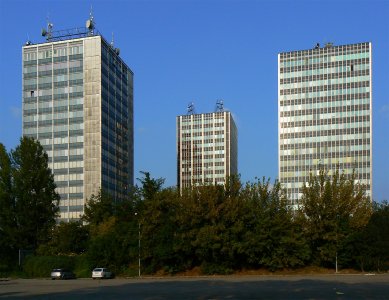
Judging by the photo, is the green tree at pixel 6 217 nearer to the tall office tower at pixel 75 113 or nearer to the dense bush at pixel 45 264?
the dense bush at pixel 45 264

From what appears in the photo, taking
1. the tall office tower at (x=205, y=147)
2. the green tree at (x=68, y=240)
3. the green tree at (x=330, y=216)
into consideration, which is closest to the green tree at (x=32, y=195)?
the green tree at (x=68, y=240)

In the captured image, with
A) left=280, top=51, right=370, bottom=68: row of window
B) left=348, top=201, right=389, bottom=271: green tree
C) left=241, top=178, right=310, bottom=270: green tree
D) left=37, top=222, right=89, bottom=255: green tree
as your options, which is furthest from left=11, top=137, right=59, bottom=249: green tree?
left=280, top=51, right=370, bottom=68: row of window

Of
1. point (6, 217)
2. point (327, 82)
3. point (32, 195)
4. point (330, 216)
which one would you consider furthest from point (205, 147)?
point (330, 216)

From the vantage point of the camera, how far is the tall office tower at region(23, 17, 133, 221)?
139 metres

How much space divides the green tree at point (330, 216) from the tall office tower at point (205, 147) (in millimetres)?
132308

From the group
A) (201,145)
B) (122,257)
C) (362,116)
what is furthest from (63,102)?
(122,257)

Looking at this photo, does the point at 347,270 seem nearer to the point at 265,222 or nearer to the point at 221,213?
the point at 265,222

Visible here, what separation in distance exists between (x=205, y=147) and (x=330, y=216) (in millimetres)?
140186

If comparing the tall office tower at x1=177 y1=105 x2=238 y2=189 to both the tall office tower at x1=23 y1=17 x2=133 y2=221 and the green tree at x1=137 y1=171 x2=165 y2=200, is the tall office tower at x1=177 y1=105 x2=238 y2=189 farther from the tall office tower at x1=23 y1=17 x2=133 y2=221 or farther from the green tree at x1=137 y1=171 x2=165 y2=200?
the green tree at x1=137 y1=171 x2=165 y2=200

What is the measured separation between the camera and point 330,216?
54656 millimetres

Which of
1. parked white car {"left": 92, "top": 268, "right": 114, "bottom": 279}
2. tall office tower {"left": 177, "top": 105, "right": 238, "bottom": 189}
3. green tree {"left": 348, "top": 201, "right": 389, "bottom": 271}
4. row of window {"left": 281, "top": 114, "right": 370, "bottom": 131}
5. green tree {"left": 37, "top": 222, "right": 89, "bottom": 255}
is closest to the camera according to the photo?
parked white car {"left": 92, "top": 268, "right": 114, "bottom": 279}

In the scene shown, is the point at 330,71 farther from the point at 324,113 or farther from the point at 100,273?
the point at 100,273

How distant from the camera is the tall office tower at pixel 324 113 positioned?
139m

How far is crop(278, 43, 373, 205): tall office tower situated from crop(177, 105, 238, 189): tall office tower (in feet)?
153
